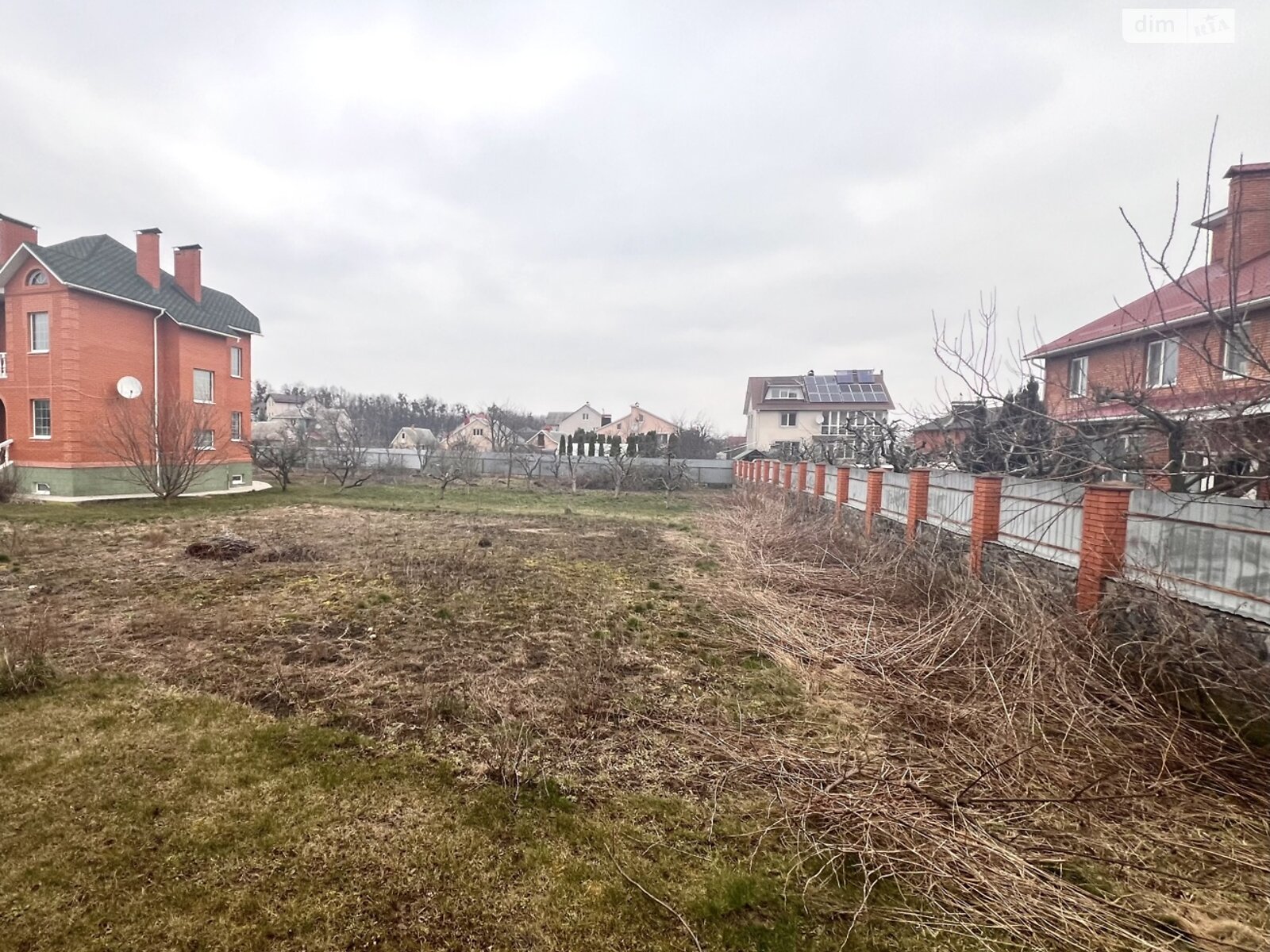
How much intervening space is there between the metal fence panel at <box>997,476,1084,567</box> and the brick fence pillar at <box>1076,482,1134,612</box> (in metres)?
0.16

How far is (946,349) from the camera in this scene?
683cm

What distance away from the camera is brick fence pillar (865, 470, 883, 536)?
9.75m

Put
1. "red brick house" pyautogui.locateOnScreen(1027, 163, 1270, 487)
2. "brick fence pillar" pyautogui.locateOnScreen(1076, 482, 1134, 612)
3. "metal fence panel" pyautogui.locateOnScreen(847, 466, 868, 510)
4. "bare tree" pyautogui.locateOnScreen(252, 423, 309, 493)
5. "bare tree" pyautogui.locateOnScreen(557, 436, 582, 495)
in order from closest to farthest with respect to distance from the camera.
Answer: "red brick house" pyautogui.locateOnScreen(1027, 163, 1270, 487)
"brick fence pillar" pyautogui.locateOnScreen(1076, 482, 1134, 612)
"metal fence panel" pyautogui.locateOnScreen(847, 466, 868, 510)
"bare tree" pyautogui.locateOnScreen(252, 423, 309, 493)
"bare tree" pyautogui.locateOnScreen(557, 436, 582, 495)

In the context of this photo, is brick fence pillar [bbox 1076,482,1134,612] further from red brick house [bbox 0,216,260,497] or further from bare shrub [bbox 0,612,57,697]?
red brick house [bbox 0,216,260,497]

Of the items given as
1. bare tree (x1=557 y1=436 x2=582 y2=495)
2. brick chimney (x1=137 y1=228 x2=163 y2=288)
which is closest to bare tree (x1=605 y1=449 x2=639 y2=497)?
bare tree (x1=557 y1=436 x2=582 y2=495)

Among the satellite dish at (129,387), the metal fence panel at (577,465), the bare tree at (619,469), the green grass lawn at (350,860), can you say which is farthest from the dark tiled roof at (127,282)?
the green grass lawn at (350,860)

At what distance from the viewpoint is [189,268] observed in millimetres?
19156

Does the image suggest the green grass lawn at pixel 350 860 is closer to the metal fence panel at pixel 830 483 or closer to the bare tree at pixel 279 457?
the metal fence panel at pixel 830 483

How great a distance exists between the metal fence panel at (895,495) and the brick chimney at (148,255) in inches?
887

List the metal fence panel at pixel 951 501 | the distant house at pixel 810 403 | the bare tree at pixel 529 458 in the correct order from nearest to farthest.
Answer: the metal fence panel at pixel 951 501
the bare tree at pixel 529 458
the distant house at pixel 810 403

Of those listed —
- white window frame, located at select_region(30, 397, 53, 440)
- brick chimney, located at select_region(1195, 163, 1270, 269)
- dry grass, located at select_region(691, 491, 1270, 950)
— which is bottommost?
dry grass, located at select_region(691, 491, 1270, 950)

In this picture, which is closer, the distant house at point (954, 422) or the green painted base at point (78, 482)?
the distant house at point (954, 422)

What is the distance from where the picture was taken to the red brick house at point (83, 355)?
15516 millimetres

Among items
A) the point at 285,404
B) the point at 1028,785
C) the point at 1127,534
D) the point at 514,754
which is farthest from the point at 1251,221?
the point at 285,404
